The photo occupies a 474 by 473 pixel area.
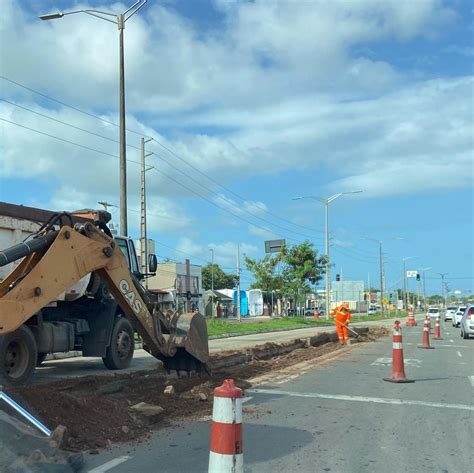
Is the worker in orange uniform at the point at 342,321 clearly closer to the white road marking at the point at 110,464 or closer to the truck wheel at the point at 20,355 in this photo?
the truck wheel at the point at 20,355

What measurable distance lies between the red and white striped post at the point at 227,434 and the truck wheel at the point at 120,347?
9.12 meters

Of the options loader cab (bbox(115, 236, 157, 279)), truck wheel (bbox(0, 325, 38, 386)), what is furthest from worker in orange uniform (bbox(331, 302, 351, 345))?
truck wheel (bbox(0, 325, 38, 386))

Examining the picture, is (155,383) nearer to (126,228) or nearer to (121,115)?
(126,228)

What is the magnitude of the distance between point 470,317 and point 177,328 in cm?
2102

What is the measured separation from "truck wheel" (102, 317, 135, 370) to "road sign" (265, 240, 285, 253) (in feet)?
147

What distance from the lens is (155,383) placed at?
1063 centimetres

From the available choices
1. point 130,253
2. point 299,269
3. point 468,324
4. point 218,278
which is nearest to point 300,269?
point 299,269

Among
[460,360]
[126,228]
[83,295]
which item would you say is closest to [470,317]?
[460,360]

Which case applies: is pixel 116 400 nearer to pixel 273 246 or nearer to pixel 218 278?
pixel 273 246

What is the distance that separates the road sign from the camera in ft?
194

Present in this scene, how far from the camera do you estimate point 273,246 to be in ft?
198

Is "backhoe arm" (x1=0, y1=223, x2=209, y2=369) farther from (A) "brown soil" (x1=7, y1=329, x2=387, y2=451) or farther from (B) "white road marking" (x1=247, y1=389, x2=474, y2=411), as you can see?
(B) "white road marking" (x1=247, y1=389, x2=474, y2=411)

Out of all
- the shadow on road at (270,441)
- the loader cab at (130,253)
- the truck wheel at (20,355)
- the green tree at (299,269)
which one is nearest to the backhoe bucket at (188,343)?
the truck wheel at (20,355)

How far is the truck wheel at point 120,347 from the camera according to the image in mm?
13031
